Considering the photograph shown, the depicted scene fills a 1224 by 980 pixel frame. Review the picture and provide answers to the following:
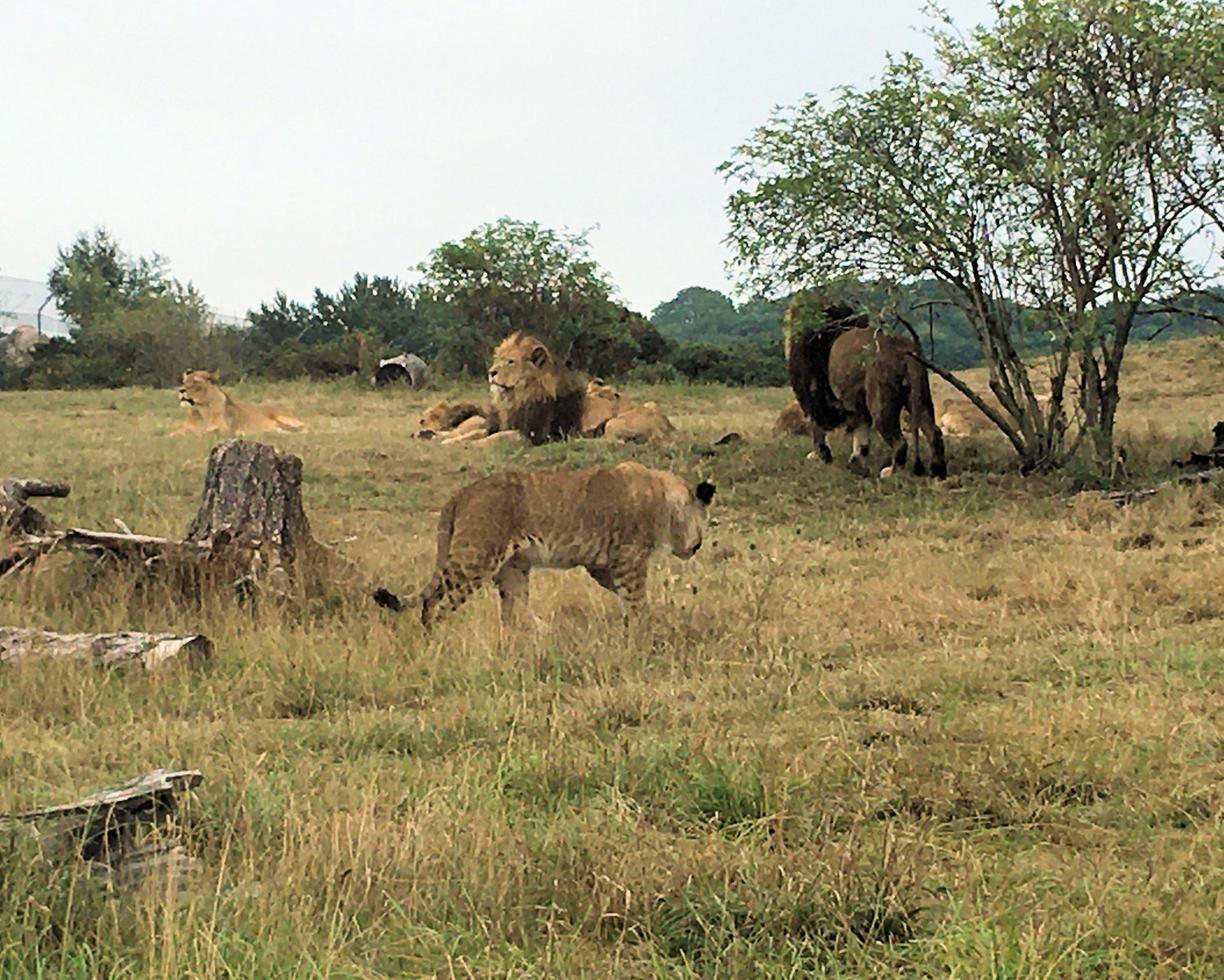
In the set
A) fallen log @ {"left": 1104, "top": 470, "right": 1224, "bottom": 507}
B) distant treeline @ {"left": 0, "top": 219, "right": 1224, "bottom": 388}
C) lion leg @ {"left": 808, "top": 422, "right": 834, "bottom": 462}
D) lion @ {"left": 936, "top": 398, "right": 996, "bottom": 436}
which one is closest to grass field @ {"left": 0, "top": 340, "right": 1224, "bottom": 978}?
fallen log @ {"left": 1104, "top": 470, "right": 1224, "bottom": 507}

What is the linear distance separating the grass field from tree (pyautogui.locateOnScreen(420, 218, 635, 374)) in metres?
26.5

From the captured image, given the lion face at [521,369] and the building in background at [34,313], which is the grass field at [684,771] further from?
the building in background at [34,313]

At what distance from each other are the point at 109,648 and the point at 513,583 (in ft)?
7.27

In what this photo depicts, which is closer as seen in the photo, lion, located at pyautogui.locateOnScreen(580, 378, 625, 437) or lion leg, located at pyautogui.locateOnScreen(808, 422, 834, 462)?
lion leg, located at pyautogui.locateOnScreen(808, 422, 834, 462)

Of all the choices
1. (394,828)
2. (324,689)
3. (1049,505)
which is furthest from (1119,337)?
(394,828)

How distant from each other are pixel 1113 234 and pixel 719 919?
9.96m

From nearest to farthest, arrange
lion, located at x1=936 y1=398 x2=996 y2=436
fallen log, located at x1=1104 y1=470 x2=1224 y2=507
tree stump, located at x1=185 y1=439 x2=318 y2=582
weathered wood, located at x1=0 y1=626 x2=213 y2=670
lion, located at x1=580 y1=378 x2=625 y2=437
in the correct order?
weathered wood, located at x1=0 y1=626 x2=213 y2=670 < tree stump, located at x1=185 y1=439 x2=318 y2=582 < fallen log, located at x1=1104 y1=470 x2=1224 y2=507 < lion, located at x1=936 y1=398 x2=996 y2=436 < lion, located at x1=580 y1=378 x2=625 y2=437

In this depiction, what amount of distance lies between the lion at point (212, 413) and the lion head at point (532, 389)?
14.9 ft

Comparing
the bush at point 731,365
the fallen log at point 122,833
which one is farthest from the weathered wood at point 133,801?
the bush at point 731,365

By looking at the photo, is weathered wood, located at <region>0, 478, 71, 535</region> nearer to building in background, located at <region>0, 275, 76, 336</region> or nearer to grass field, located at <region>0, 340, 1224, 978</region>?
grass field, located at <region>0, 340, 1224, 978</region>

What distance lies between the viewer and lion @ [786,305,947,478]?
1326 centimetres

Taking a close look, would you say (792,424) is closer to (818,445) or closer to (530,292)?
(818,445)

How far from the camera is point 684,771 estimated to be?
4.29m

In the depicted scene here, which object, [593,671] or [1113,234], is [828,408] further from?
[593,671]
